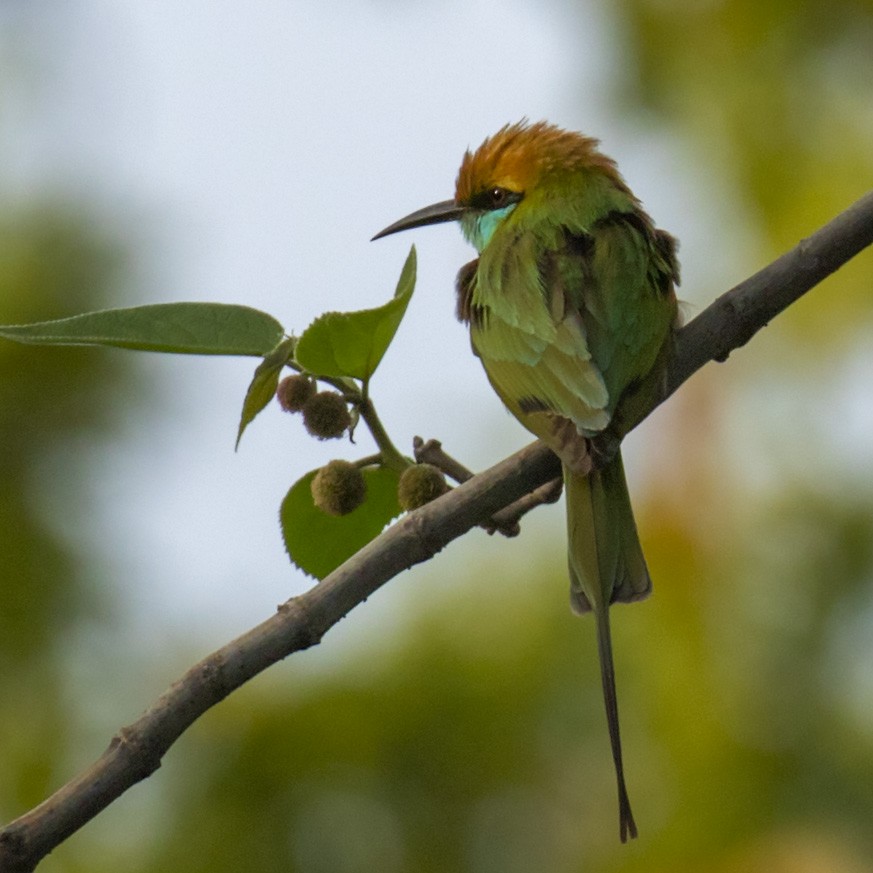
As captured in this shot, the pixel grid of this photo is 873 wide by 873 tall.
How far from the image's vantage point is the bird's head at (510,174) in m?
2.51

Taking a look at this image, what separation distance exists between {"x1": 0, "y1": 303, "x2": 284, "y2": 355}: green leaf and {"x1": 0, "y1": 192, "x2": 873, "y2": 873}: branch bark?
0.25 metres

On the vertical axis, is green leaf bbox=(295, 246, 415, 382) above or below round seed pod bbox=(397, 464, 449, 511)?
above

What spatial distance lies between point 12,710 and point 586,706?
1.70 meters

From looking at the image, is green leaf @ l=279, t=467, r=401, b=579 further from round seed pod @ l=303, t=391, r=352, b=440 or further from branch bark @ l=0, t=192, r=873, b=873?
branch bark @ l=0, t=192, r=873, b=873

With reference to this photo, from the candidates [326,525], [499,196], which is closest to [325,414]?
[326,525]

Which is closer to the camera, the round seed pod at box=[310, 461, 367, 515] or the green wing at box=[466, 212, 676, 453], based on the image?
the round seed pod at box=[310, 461, 367, 515]

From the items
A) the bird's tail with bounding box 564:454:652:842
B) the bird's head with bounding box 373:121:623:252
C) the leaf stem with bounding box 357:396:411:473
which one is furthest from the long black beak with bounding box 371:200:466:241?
the leaf stem with bounding box 357:396:411:473

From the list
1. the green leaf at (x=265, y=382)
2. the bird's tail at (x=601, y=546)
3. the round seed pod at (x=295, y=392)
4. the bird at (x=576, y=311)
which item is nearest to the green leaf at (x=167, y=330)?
the green leaf at (x=265, y=382)

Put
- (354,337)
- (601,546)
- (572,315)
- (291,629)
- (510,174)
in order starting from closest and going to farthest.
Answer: (291,629), (354,337), (601,546), (572,315), (510,174)

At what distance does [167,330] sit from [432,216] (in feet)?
4.50

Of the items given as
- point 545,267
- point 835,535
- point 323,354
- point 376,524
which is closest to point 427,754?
point 835,535

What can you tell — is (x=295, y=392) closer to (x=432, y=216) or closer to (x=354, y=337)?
(x=354, y=337)

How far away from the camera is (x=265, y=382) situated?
1473 millimetres

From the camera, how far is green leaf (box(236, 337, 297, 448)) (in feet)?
4.76
